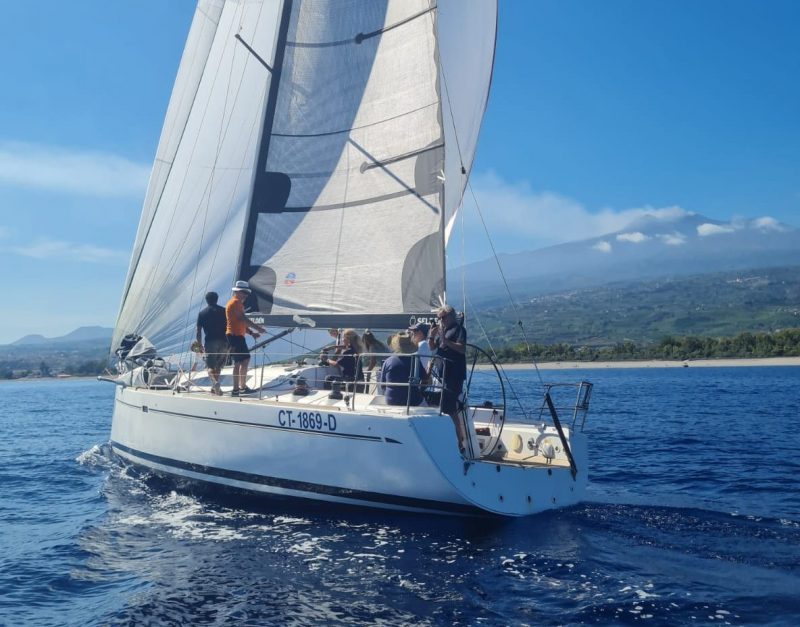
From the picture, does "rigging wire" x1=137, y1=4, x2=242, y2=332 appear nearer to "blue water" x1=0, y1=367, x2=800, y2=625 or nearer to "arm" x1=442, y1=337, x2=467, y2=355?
"blue water" x1=0, y1=367, x2=800, y2=625

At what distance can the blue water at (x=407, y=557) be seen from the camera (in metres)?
6.09

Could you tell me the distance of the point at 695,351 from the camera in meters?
62.2

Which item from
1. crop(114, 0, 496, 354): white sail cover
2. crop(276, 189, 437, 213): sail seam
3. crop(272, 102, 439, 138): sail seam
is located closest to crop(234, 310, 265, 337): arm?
crop(114, 0, 496, 354): white sail cover

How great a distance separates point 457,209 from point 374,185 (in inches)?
73.1

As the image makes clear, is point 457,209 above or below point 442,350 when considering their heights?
above

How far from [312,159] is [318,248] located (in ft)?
5.14

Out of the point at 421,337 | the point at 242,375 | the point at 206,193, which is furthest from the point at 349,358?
the point at 206,193

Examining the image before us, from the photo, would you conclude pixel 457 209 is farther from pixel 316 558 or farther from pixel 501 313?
pixel 501 313

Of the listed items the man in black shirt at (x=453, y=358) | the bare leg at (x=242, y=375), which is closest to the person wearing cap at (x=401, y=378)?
the man in black shirt at (x=453, y=358)

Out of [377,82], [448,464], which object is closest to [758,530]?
[448,464]

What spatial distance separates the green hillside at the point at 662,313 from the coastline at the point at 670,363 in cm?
2052

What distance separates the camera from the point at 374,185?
11516mm

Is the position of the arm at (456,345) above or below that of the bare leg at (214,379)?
above

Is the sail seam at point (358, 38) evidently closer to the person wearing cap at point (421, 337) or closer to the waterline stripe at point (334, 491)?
the person wearing cap at point (421, 337)
